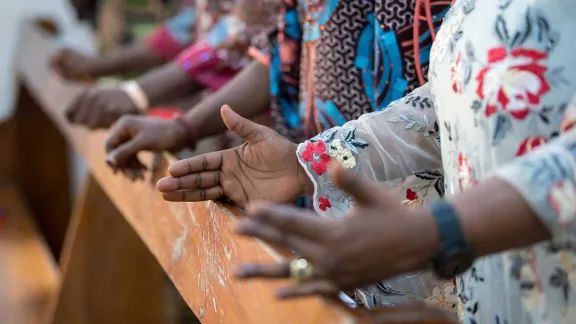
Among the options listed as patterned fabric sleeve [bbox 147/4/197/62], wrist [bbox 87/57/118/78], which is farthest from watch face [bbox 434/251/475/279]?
wrist [bbox 87/57/118/78]

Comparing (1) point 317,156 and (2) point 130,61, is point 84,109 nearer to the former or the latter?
(2) point 130,61

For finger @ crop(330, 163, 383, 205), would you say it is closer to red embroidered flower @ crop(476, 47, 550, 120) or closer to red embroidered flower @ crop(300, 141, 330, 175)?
red embroidered flower @ crop(476, 47, 550, 120)

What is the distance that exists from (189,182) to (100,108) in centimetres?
70

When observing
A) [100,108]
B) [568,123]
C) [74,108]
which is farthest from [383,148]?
[74,108]

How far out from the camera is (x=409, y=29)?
0.97 m

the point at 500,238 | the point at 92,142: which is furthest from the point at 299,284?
the point at 92,142

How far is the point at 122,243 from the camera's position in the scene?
5.73ft

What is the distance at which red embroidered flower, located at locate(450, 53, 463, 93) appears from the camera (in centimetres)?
74

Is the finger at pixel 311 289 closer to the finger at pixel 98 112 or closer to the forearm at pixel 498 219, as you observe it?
the forearm at pixel 498 219

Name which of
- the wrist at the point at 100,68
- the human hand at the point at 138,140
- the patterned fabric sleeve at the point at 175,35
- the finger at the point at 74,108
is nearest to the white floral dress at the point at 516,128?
the human hand at the point at 138,140

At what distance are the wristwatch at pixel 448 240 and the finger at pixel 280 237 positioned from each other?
89 mm

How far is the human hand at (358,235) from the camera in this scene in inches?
21.8

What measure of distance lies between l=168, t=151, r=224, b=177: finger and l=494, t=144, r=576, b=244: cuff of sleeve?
1.39 feet

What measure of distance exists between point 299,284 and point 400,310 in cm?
8
